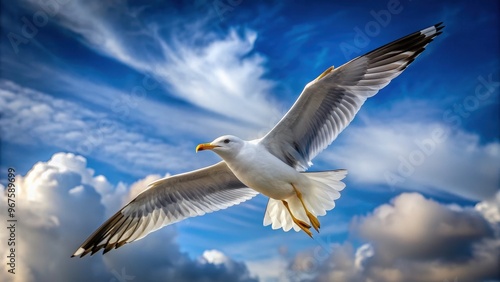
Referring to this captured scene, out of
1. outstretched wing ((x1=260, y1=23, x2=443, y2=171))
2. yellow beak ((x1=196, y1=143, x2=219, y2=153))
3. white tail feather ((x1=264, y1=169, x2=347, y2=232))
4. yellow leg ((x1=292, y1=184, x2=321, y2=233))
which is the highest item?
outstretched wing ((x1=260, y1=23, x2=443, y2=171))

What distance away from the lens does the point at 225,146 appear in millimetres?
3240

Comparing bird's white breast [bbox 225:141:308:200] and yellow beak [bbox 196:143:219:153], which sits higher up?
yellow beak [bbox 196:143:219:153]

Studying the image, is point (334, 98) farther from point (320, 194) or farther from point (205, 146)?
point (205, 146)

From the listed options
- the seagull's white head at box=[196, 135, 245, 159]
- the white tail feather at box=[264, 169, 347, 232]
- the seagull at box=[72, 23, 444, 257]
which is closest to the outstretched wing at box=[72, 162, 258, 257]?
the seagull at box=[72, 23, 444, 257]

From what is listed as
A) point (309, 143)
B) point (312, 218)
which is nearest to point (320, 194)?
point (312, 218)

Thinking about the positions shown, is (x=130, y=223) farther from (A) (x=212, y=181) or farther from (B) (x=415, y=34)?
(B) (x=415, y=34)

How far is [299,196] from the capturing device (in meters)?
3.33

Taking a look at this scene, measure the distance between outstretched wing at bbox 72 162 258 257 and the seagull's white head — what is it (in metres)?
0.68

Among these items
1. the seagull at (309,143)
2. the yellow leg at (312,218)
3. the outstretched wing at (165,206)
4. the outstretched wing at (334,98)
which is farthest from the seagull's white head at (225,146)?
the outstretched wing at (165,206)

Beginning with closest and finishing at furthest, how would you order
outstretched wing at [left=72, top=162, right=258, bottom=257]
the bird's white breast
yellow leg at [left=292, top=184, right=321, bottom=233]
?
the bird's white breast < yellow leg at [left=292, top=184, right=321, bottom=233] < outstretched wing at [left=72, top=162, right=258, bottom=257]

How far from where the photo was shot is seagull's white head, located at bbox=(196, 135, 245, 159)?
10.5 ft

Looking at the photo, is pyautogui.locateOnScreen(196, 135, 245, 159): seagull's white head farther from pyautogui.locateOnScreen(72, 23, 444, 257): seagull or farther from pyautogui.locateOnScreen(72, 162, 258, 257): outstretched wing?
pyautogui.locateOnScreen(72, 162, 258, 257): outstretched wing

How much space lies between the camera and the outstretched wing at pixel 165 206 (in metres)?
3.93

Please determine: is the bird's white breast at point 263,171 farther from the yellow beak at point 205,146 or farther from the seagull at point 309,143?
the yellow beak at point 205,146
